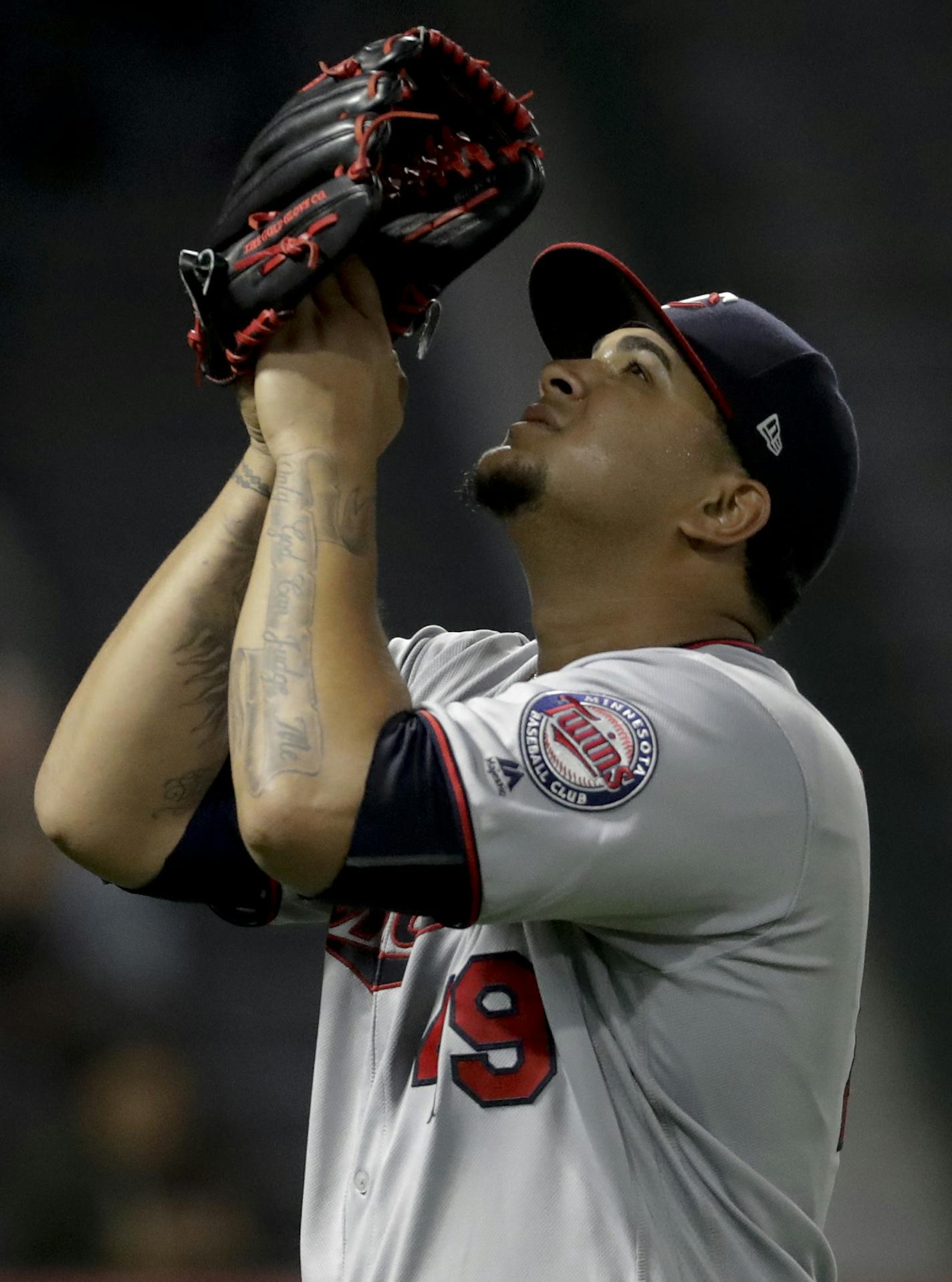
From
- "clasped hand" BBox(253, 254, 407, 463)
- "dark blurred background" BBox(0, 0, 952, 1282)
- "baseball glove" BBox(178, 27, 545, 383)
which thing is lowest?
"dark blurred background" BBox(0, 0, 952, 1282)

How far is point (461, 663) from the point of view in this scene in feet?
5.09

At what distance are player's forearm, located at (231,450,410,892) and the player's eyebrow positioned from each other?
0.38 meters

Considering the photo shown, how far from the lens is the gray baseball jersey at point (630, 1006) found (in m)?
1.11

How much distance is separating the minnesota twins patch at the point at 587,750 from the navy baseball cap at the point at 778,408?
0.39 meters

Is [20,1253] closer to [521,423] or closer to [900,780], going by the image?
[900,780]

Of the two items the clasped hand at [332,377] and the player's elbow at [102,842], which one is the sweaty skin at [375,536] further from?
the player's elbow at [102,842]

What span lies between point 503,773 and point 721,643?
34 cm

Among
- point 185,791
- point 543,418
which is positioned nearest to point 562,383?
point 543,418

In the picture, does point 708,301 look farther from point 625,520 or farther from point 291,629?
point 291,629

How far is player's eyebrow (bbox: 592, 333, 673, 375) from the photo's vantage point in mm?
1516

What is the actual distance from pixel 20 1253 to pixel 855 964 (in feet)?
7.26

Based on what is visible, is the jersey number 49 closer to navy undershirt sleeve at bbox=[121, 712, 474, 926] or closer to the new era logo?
navy undershirt sleeve at bbox=[121, 712, 474, 926]

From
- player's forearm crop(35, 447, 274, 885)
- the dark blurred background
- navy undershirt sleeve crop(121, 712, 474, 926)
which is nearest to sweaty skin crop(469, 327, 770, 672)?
player's forearm crop(35, 447, 274, 885)

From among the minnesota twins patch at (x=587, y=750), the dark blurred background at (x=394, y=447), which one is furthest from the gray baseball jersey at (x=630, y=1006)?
the dark blurred background at (x=394, y=447)
